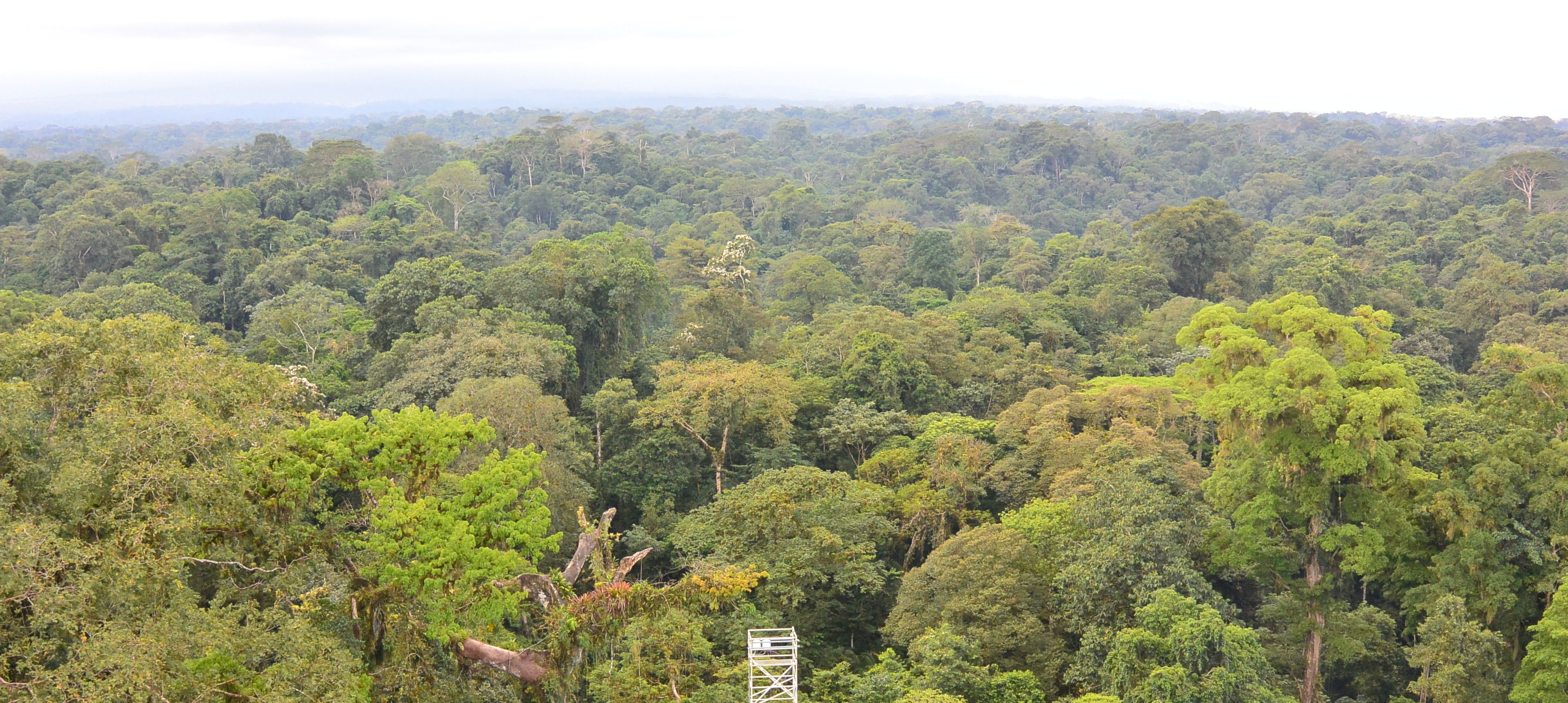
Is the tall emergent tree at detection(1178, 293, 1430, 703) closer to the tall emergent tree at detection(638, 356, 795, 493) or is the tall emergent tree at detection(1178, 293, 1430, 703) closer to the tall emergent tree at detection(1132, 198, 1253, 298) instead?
the tall emergent tree at detection(638, 356, 795, 493)

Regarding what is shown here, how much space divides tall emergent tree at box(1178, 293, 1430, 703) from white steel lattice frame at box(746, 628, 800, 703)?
725 cm

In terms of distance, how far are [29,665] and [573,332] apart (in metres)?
16.3

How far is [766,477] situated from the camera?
16.5 meters

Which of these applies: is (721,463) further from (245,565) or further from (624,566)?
(245,565)

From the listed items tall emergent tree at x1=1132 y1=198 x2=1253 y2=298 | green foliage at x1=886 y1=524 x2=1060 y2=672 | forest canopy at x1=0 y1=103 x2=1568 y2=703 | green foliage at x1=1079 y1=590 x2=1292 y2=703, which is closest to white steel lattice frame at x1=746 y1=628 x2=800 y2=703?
forest canopy at x1=0 y1=103 x2=1568 y2=703

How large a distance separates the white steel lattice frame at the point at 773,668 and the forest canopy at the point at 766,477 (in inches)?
21.9

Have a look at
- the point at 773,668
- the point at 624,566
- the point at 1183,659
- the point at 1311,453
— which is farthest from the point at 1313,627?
the point at 624,566

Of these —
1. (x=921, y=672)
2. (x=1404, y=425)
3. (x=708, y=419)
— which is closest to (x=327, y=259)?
(x=708, y=419)

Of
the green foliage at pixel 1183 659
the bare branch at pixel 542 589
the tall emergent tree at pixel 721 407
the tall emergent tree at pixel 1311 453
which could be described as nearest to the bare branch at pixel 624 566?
the bare branch at pixel 542 589

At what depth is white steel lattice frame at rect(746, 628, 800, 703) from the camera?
10891 mm

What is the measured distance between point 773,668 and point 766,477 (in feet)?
15.4

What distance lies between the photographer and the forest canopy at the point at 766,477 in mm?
9828

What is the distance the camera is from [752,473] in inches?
777

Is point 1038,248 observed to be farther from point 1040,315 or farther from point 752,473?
point 752,473
